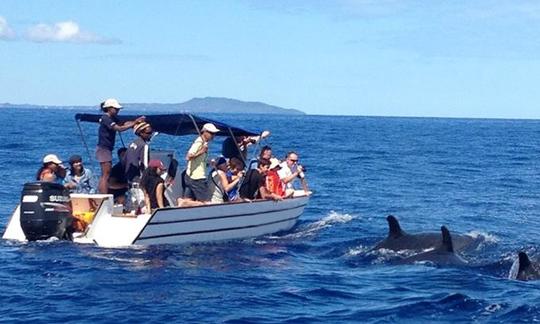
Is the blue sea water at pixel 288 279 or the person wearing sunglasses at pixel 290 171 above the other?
Answer: the person wearing sunglasses at pixel 290 171

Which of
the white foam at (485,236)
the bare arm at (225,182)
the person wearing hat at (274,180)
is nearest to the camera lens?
the bare arm at (225,182)

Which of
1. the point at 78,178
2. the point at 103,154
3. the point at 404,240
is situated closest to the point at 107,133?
the point at 103,154

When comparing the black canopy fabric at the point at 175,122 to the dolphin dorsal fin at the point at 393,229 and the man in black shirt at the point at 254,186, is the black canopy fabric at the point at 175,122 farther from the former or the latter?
the dolphin dorsal fin at the point at 393,229

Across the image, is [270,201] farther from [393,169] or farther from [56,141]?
[56,141]

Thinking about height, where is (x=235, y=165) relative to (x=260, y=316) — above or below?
above

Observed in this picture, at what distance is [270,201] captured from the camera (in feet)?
72.4

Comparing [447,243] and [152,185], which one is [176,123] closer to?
[152,185]

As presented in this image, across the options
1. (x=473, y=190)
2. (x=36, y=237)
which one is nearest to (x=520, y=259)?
(x=36, y=237)

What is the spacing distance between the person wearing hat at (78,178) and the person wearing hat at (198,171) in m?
2.13

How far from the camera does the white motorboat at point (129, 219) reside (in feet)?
60.4

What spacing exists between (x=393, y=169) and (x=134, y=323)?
114ft

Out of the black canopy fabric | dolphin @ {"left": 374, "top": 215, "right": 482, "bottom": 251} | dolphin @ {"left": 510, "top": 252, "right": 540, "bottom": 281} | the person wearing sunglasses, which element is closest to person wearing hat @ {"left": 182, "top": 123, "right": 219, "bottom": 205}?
the black canopy fabric

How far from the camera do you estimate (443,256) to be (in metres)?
18.7

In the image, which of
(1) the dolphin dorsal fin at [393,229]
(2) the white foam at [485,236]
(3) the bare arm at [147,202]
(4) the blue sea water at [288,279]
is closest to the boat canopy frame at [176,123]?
(3) the bare arm at [147,202]
